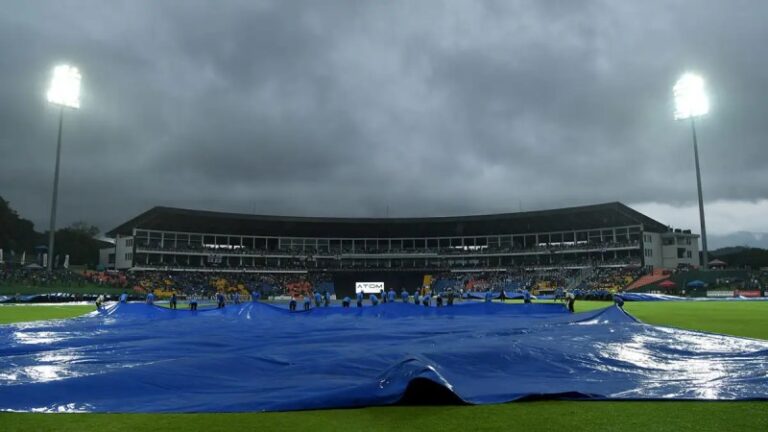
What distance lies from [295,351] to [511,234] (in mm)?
72484

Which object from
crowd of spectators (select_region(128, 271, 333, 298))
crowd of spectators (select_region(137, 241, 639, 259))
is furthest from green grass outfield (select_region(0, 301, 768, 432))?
crowd of spectators (select_region(137, 241, 639, 259))

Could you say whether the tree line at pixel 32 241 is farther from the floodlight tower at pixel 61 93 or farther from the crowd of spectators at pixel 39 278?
the floodlight tower at pixel 61 93

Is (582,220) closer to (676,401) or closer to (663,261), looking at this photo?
(663,261)

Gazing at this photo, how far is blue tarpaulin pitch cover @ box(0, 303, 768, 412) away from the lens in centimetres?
612

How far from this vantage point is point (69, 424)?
517cm

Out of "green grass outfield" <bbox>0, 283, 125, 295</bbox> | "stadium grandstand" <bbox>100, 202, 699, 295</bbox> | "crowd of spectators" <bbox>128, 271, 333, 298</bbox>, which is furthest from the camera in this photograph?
"stadium grandstand" <bbox>100, 202, 699, 295</bbox>

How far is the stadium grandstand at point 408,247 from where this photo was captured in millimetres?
68438

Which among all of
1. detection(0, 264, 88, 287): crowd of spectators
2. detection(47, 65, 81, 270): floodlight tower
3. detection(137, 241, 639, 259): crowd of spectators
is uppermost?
detection(47, 65, 81, 270): floodlight tower

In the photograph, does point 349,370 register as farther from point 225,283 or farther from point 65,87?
point 225,283

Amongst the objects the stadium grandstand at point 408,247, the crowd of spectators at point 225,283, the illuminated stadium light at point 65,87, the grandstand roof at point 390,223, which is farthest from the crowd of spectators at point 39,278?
the grandstand roof at point 390,223

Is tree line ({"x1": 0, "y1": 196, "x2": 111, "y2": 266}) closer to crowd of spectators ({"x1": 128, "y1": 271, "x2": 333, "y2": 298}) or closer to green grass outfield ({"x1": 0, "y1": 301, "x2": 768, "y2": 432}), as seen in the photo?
crowd of spectators ({"x1": 128, "y1": 271, "x2": 333, "y2": 298})

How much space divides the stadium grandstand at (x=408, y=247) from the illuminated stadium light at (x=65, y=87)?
29.8 metres

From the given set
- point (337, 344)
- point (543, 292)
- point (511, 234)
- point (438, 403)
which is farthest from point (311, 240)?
point (438, 403)

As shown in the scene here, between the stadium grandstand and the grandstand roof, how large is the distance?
15 centimetres
